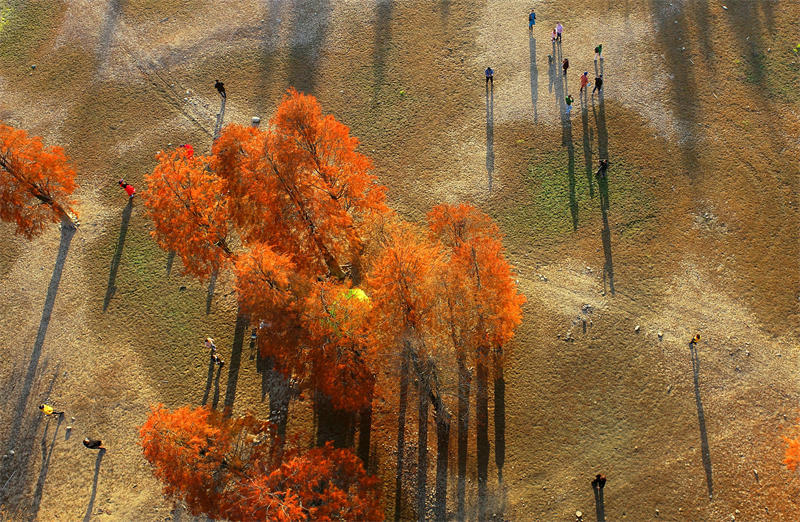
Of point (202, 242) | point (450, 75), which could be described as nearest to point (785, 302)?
point (450, 75)

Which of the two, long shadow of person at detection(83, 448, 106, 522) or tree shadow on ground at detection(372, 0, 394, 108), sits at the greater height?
tree shadow on ground at detection(372, 0, 394, 108)

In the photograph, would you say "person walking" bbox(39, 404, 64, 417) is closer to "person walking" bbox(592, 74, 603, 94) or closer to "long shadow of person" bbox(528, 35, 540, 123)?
"long shadow of person" bbox(528, 35, 540, 123)

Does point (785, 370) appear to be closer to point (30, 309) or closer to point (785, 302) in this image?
point (785, 302)

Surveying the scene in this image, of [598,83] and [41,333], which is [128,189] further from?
[598,83]

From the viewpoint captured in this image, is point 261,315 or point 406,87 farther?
point 406,87

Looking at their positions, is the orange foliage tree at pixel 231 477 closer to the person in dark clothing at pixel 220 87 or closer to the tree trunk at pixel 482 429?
the tree trunk at pixel 482 429

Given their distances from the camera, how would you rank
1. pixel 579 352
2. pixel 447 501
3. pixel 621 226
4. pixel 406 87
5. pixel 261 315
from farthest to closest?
pixel 406 87 < pixel 621 226 < pixel 579 352 < pixel 447 501 < pixel 261 315

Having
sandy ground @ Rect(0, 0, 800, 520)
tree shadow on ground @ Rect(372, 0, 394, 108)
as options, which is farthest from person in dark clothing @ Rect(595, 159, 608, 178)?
tree shadow on ground @ Rect(372, 0, 394, 108)
